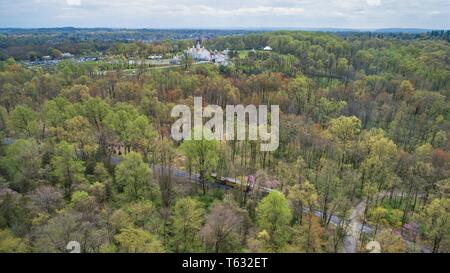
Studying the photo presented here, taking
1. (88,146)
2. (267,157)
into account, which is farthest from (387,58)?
(88,146)

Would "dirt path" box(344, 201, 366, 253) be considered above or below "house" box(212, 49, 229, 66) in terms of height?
below

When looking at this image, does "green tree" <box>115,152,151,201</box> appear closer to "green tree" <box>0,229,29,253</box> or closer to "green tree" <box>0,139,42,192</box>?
"green tree" <box>0,139,42,192</box>

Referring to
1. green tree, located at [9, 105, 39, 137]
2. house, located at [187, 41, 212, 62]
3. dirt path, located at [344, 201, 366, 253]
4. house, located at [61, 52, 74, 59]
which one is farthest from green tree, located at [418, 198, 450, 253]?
house, located at [61, 52, 74, 59]

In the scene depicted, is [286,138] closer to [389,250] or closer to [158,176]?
[158,176]

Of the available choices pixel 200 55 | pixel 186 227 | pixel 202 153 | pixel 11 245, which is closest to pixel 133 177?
pixel 202 153

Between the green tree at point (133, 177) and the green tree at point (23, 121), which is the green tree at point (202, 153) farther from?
the green tree at point (23, 121)

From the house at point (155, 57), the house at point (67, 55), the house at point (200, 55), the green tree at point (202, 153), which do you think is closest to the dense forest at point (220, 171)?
the green tree at point (202, 153)

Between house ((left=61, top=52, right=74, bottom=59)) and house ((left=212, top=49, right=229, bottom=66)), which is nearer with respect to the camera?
house ((left=212, top=49, right=229, bottom=66))

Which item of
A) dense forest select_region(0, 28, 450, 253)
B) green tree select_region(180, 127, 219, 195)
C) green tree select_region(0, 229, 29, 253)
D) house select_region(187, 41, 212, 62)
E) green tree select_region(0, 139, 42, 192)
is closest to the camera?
green tree select_region(0, 229, 29, 253)
